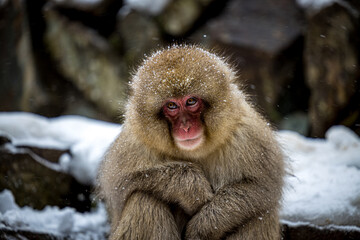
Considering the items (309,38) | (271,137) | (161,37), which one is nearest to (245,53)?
(309,38)

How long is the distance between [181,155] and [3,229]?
209 centimetres

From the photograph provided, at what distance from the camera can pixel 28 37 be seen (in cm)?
791

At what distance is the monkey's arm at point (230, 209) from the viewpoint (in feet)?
9.13

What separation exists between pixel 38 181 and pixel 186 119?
2627 mm

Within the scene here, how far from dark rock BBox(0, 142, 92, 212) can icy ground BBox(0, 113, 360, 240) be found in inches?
3.1

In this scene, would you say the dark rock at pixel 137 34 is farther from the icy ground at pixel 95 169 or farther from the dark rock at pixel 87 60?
the icy ground at pixel 95 169

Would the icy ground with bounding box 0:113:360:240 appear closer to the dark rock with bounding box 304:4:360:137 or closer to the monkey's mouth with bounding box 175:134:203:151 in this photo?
the monkey's mouth with bounding box 175:134:203:151

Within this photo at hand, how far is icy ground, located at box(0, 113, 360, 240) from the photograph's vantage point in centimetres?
371

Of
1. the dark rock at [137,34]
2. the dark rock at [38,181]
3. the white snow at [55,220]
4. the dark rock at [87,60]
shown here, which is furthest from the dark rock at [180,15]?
the white snow at [55,220]

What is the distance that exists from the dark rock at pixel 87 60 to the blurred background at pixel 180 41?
0.06 feet

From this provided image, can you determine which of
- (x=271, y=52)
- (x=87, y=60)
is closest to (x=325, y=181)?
(x=271, y=52)

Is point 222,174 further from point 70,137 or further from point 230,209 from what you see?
point 70,137

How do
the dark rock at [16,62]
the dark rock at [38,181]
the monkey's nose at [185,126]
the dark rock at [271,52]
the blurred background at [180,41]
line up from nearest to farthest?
the monkey's nose at [185,126] → the dark rock at [38,181] → the blurred background at [180,41] → the dark rock at [271,52] → the dark rock at [16,62]

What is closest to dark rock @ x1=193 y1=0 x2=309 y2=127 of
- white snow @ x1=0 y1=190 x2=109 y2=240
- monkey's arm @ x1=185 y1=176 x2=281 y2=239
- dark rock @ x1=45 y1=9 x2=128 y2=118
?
dark rock @ x1=45 y1=9 x2=128 y2=118
